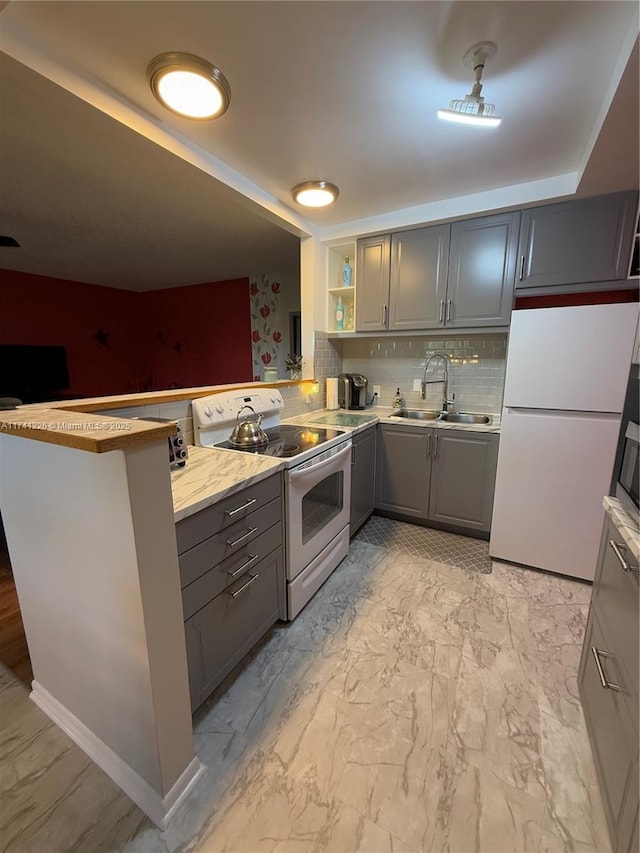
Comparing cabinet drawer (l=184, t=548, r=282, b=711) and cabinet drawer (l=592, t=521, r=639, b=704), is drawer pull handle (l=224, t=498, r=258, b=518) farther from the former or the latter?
cabinet drawer (l=592, t=521, r=639, b=704)

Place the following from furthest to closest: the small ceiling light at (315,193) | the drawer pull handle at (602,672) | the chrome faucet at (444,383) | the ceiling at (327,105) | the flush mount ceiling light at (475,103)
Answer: the chrome faucet at (444,383)
the small ceiling light at (315,193)
the flush mount ceiling light at (475,103)
the ceiling at (327,105)
the drawer pull handle at (602,672)

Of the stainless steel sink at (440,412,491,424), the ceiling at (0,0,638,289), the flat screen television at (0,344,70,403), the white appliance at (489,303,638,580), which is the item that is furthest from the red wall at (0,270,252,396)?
the white appliance at (489,303,638,580)

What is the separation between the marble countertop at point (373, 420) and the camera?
239 cm

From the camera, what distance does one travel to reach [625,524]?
37.5 inches

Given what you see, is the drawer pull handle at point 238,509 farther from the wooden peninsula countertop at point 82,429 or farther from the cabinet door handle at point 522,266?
the cabinet door handle at point 522,266

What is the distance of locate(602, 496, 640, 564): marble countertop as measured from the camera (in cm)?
87

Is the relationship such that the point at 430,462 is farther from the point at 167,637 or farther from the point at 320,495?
the point at 167,637

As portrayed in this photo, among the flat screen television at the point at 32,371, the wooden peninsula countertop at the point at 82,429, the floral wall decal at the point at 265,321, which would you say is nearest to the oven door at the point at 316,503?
the wooden peninsula countertop at the point at 82,429

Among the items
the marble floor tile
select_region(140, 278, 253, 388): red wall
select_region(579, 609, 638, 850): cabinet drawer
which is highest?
select_region(140, 278, 253, 388): red wall

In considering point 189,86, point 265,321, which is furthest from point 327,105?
point 265,321

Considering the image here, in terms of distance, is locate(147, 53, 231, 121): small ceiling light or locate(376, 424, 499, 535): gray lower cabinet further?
locate(376, 424, 499, 535): gray lower cabinet

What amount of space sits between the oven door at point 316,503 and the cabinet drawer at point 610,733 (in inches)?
46.7

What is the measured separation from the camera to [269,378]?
2.67m

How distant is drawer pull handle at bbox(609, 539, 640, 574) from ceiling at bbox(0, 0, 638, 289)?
1.52 meters
